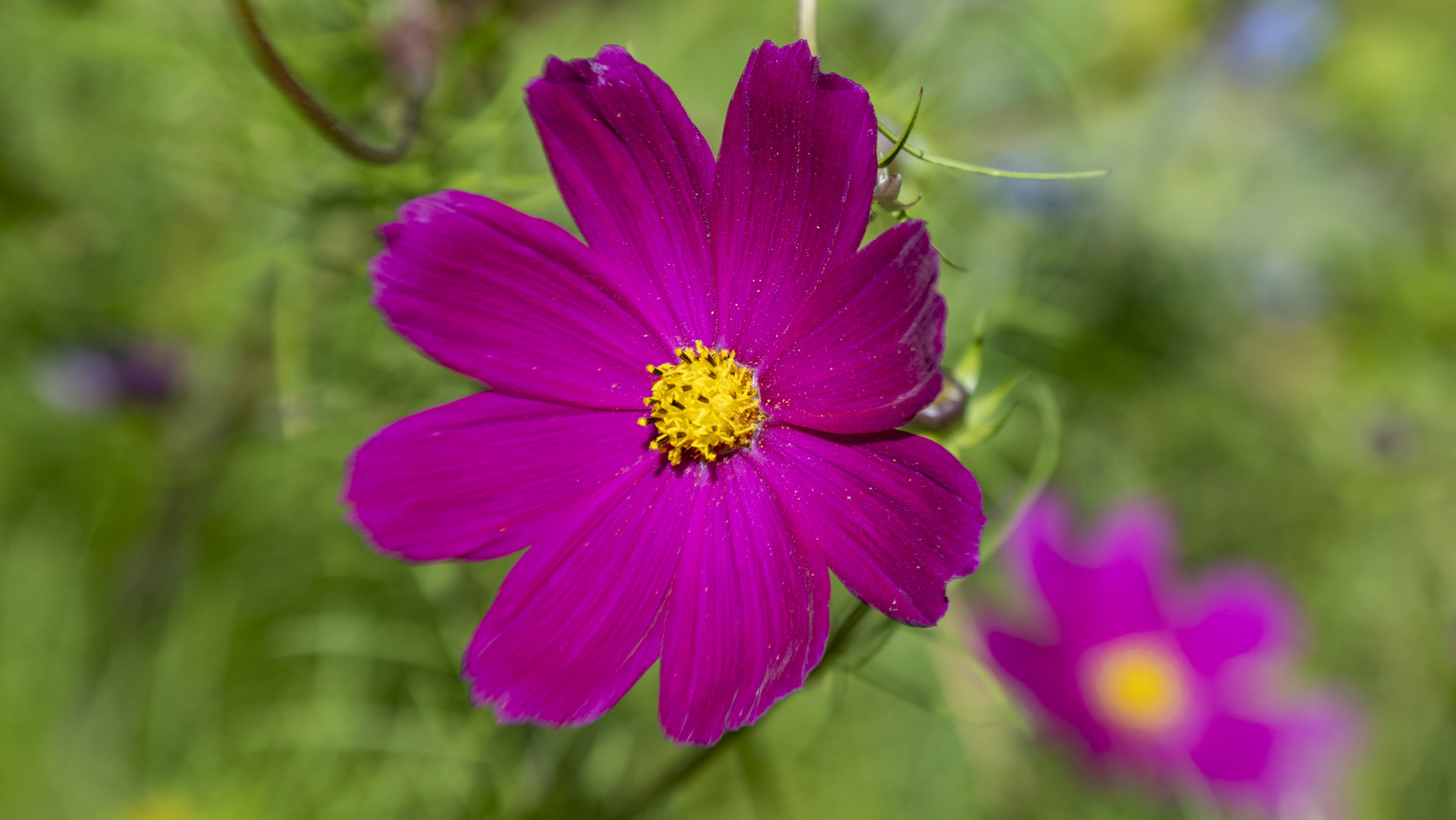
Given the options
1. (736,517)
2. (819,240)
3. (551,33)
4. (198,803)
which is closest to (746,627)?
(736,517)

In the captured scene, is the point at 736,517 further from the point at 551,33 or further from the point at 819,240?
the point at 551,33

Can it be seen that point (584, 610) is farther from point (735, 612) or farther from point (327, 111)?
point (327, 111)

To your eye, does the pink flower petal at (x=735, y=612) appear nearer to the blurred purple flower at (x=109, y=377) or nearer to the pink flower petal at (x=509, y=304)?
the pink flower petal at (x=509, y=304)

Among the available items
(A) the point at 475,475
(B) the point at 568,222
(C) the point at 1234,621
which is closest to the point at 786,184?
(A) the point at 475,475

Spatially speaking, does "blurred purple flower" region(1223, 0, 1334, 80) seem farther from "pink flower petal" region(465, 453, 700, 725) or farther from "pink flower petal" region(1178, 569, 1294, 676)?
"pink flower petal" region(465, 453, 700, 725)

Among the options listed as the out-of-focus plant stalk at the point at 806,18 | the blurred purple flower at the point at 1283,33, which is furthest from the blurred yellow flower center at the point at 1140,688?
the out-of-focus plant stalk at the point at 806,18

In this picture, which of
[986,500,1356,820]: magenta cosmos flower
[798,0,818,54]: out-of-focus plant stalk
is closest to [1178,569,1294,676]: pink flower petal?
[986,500,1356,820]: magenta cosmos flower
